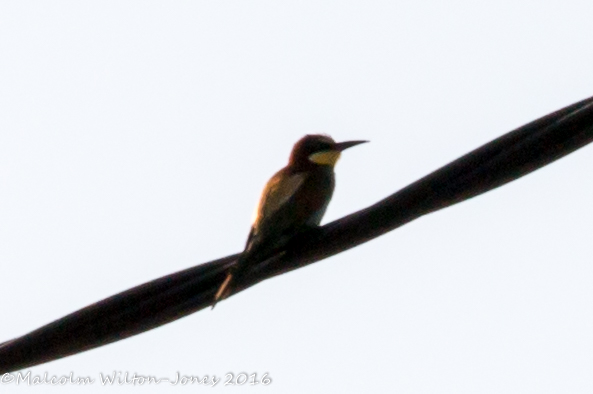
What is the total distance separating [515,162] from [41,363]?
1.52 meters

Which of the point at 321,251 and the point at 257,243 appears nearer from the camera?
the point at 321,251

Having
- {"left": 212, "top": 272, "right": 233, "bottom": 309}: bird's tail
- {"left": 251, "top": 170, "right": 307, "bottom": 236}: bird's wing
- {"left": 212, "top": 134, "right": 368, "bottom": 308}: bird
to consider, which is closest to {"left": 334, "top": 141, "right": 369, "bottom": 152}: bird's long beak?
{"left": 212, "top": 134, "right": 368, "bottom": 308}: bird

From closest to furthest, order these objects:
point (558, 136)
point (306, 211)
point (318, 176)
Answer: point (558, 136)
point (306, 211)
point (318, 176)

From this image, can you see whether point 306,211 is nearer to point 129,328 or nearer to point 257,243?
point 257,243

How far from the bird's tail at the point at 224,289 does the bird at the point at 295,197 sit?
1.02 feet

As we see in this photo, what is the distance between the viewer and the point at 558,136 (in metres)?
3.06

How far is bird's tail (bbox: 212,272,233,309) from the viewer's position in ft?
11.0

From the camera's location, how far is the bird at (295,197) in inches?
183

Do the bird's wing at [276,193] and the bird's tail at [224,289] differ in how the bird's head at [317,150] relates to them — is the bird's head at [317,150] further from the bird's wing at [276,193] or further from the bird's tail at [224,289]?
the bird's tail at [224,289]

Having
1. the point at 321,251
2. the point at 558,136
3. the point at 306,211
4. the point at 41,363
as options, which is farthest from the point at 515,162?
the point at 306,211

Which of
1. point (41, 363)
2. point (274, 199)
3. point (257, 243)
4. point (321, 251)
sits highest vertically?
point (274, 199)

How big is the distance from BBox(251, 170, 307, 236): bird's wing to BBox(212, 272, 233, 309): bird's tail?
4.25 feet

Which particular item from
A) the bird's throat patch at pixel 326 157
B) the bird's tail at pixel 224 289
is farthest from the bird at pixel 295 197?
the bird's tail at pixel 224 289

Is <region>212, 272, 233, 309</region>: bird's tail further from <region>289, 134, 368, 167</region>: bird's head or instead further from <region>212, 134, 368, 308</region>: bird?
<region>289, 134, 368, 167</region>: bird's head
